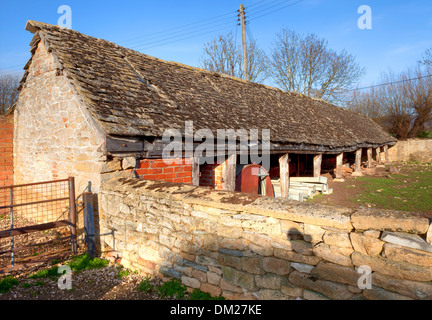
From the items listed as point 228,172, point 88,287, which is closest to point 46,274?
point 88,287

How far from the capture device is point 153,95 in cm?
646

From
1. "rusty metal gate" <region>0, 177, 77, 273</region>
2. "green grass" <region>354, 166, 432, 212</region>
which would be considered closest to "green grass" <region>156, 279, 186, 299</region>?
"rusty metal gate" <region>0, 177, 77, 273</region>

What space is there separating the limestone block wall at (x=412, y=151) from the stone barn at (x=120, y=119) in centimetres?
2049

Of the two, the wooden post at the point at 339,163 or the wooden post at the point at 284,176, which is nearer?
the wooden post at the point at 284,176

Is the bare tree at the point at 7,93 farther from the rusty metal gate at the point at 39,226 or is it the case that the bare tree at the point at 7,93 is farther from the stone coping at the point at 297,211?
the stone coping at the point at 297,211

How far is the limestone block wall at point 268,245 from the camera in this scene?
2.28 meters

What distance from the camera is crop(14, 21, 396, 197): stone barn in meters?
4.96

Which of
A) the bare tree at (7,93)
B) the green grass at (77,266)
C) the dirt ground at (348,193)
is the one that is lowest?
the green grass at (77,266)

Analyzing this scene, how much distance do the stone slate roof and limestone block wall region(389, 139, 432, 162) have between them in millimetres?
17197

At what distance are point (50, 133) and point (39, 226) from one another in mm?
2562

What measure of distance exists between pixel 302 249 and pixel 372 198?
341 inches

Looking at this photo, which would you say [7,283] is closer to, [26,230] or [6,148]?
[26,230]

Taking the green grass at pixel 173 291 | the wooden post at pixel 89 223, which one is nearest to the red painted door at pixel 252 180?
the wooden post at pixel 89 223

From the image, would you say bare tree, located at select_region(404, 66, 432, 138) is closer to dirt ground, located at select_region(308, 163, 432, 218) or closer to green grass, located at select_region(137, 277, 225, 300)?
dirt ground, located at select_region(308, 163, 432, 218)
